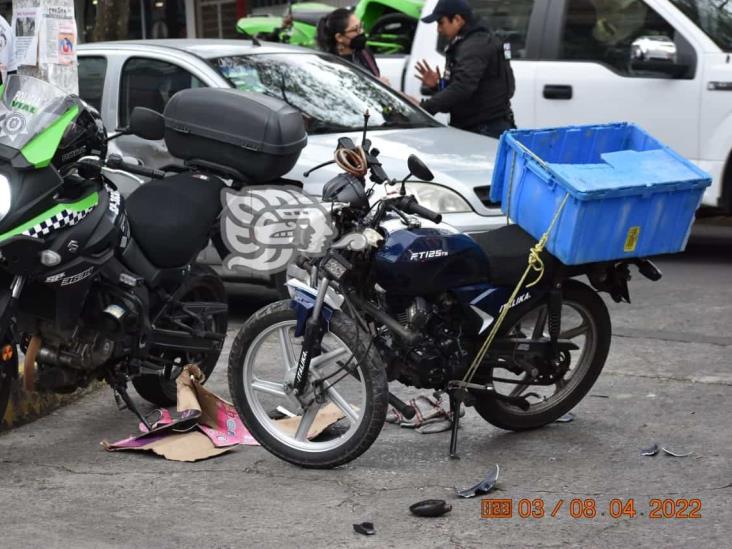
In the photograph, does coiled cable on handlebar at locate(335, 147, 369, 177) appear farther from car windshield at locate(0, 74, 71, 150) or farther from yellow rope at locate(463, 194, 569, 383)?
car windshield at locate(0, 74, 71, 150)

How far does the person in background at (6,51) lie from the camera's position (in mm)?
7167

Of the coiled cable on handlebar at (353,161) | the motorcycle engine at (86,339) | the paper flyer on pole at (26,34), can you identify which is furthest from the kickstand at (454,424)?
the paper flyer on pole at (26,34)

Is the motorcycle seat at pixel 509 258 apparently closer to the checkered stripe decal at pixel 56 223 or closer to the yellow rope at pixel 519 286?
the yellow rope at pixel 519 286

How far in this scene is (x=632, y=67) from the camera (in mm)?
9672

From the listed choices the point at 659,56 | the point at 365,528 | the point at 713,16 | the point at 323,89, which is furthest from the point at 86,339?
the point at 713,16

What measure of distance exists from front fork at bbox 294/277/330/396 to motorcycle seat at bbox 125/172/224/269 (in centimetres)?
79

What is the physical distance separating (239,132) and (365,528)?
6.83 feet

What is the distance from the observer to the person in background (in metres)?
7.17

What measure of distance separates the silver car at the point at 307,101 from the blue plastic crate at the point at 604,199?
2042 millimetres

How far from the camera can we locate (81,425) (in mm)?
6027

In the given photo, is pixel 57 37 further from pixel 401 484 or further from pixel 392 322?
pixel 401 484

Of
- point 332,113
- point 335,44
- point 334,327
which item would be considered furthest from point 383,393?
point 335,44

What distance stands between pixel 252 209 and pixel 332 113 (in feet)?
6.64
